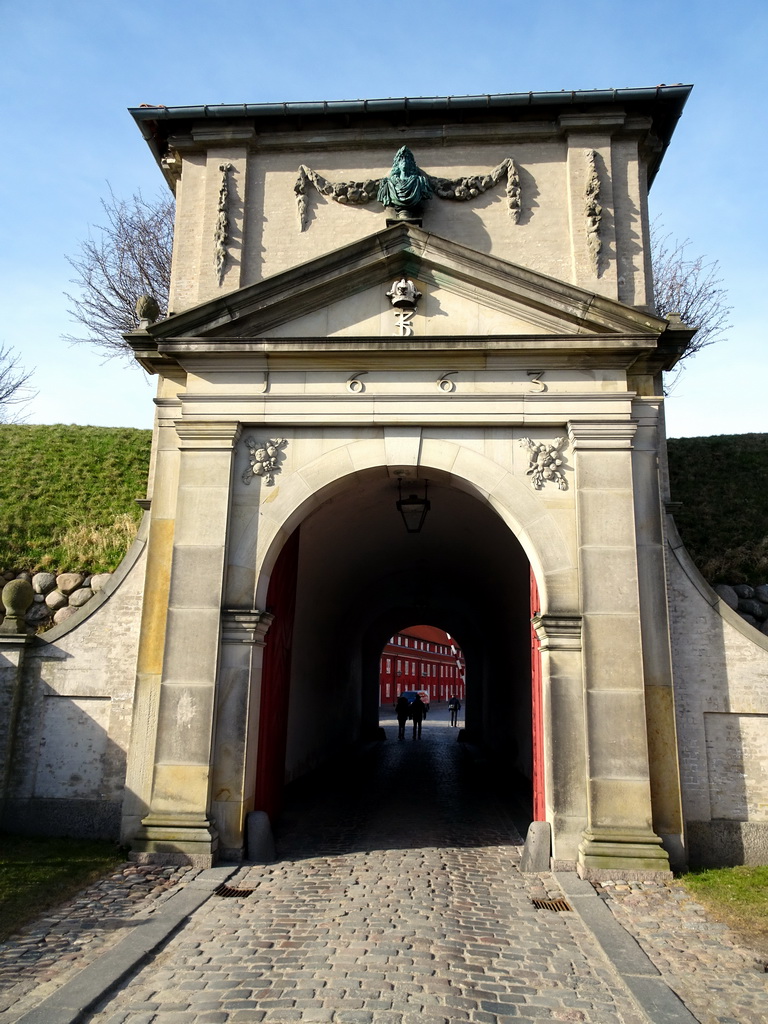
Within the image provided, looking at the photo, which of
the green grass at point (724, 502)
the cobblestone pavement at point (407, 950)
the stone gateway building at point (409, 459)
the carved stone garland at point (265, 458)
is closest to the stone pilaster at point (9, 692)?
the stone gateway building at point (409, 459)

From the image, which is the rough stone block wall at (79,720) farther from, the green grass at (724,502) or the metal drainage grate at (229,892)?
the green grass at (724,502)

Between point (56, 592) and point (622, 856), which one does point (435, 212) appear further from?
point (622, 856)

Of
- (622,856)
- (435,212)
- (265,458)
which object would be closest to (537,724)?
(622,856)

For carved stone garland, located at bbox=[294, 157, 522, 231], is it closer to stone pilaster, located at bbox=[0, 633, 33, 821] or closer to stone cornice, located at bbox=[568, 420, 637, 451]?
stone cornice, located at bbox=[568, 420, 637, 451]

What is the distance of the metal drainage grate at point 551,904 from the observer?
19.9 ft

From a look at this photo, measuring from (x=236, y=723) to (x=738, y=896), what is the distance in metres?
4.68

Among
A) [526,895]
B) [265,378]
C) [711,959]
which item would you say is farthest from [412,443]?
[711,959]

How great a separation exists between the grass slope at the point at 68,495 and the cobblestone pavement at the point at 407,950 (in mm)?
5298

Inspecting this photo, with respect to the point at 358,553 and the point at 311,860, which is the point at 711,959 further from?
the point at 358,553

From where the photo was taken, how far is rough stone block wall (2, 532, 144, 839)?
8.00 meters

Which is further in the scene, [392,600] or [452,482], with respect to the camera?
[392,600]

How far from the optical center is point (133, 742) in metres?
7.64

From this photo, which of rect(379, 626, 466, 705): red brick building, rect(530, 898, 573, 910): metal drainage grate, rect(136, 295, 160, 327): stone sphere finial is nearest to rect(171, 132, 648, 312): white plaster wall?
rect(136, 295, 160, 327): stone sphere finial

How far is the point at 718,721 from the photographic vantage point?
769 cm
